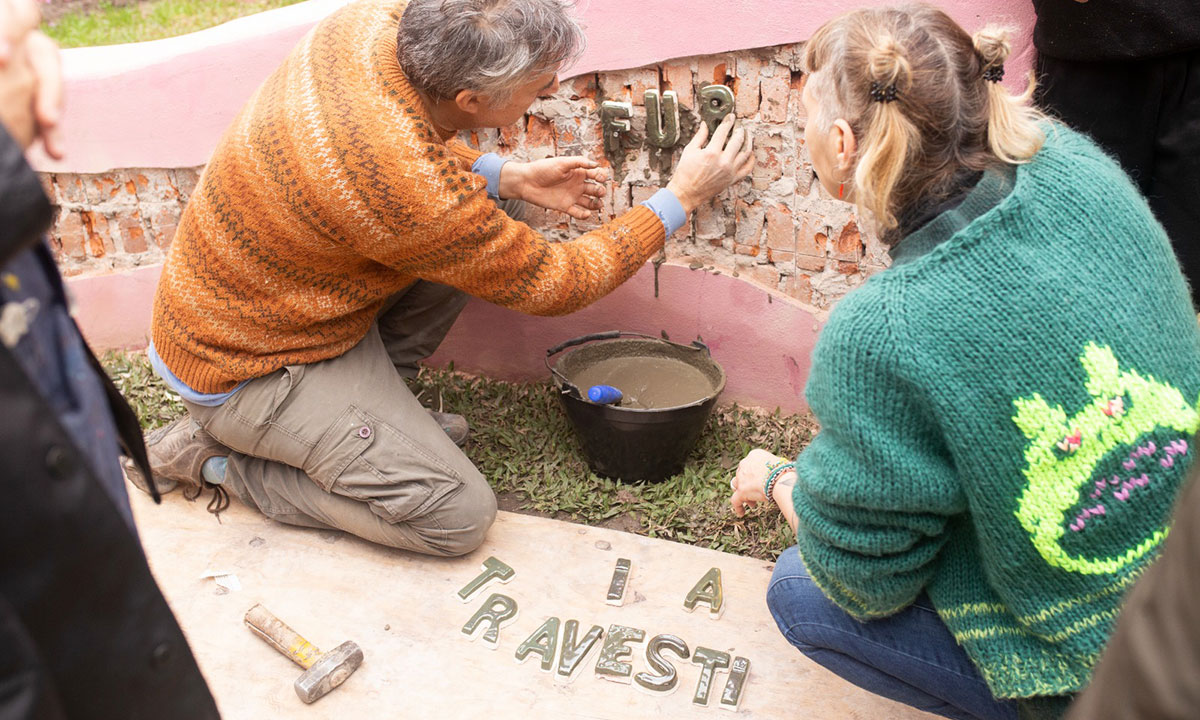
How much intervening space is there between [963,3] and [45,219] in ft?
8.22

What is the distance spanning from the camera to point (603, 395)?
313 cm

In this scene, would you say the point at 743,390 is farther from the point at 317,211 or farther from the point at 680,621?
the point at 317,211

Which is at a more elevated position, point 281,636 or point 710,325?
point 710,325

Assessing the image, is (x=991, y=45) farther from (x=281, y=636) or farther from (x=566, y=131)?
(x=281, y=636)

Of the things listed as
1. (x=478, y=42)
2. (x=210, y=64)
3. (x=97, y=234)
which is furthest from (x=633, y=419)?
(x=97, y=234)

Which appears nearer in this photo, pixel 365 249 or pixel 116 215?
pixel 365 249

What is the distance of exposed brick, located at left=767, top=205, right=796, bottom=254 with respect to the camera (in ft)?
10.7

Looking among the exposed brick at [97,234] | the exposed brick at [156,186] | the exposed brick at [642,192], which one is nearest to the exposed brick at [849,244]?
the exposed brick at [642,192]

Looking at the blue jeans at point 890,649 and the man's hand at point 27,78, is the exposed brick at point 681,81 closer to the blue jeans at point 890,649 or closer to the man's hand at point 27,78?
the blue jeans at point 890,649

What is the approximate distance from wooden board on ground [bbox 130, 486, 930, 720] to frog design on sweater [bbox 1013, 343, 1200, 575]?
0.99m

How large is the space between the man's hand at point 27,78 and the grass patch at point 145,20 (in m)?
4.77

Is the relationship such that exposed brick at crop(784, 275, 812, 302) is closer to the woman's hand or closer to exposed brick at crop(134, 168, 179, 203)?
the woman's hand

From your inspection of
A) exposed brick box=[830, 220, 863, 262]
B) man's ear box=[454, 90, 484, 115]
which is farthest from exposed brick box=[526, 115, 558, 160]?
exposed brick box=[830, 220, 863, 262]

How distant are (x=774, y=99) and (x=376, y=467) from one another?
1.70 meters
